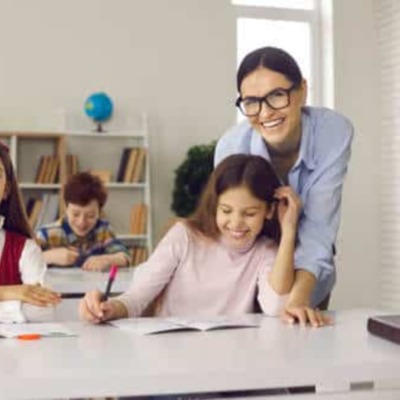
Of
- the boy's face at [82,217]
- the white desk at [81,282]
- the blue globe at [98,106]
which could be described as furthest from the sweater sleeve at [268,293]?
the blue globe at [98,106]

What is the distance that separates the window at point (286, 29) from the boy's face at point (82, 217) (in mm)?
2548

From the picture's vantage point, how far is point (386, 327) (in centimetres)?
145

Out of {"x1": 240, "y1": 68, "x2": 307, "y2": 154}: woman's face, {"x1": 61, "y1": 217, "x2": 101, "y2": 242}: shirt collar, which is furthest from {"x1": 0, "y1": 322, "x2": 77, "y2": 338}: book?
{"x1": 61, "y1": 217, "x2": 101, "y2": 242}: shirt collar

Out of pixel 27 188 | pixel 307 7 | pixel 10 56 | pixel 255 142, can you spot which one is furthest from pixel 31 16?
pixel 255 142

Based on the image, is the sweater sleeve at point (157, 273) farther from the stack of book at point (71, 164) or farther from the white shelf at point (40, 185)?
the stack of book at point (71, 164)

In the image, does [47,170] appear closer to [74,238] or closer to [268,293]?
[74,238]

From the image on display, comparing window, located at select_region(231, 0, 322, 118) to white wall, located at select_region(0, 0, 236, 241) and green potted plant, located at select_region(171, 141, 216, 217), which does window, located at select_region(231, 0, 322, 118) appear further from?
green potted plant, located at select_region(171, 141, 216, 217)

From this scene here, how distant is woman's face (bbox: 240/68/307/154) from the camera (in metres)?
1.95

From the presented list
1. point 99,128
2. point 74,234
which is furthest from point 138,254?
point 74,234

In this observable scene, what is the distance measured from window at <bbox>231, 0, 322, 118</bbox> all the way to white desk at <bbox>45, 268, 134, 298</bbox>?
3470mm

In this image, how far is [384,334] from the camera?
4.77 feet

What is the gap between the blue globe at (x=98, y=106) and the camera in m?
5.65

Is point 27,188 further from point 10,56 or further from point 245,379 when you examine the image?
point 245,379

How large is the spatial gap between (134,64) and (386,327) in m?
4.68
